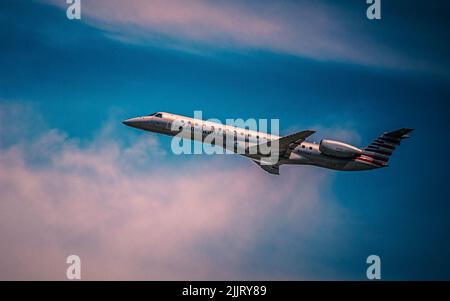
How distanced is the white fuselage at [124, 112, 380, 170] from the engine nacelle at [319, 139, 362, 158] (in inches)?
23.5

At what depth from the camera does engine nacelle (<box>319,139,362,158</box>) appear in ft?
206

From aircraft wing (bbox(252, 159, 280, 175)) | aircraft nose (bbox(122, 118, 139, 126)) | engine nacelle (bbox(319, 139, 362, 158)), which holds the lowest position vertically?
aircraft wing (bbox(252, 159, 280, 175))

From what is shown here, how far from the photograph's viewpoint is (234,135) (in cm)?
6278

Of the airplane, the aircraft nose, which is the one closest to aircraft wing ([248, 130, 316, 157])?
the airplane

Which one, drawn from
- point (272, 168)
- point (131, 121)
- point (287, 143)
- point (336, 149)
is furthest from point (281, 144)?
point (131, 121)

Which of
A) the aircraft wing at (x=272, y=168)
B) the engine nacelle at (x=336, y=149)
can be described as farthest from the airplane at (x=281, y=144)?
the aircraft wing at (x=272, y=168)

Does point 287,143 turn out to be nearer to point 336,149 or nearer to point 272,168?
point 336,149

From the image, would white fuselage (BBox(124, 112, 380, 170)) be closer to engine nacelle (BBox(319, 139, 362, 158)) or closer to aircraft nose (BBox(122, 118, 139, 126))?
aircraft nose (BBox(122, 118, 139, 126))

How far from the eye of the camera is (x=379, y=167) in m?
64.8

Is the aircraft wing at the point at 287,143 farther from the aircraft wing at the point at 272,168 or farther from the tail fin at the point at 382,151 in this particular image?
the tail fin at the point at 382,151

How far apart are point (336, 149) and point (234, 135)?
30.6 ft

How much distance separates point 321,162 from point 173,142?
13813 mm
